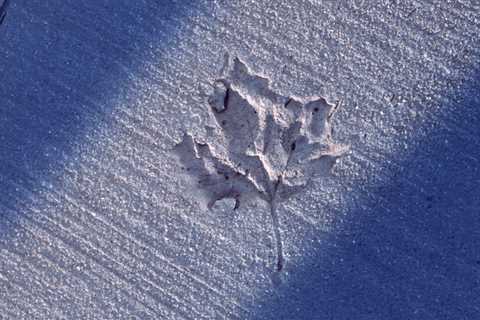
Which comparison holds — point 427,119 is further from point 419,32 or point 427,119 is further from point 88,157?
point 88,157

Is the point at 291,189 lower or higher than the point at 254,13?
lower

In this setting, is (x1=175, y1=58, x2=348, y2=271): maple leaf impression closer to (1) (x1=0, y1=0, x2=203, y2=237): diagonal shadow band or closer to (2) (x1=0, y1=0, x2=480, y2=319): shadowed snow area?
(2) (x1=0, y1=0, x2=480, y2=319): shadowed snow area

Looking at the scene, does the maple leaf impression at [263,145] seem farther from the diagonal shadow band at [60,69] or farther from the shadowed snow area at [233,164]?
the diagonal shadow band at [60,69]

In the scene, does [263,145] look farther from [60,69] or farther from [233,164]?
[60,69]

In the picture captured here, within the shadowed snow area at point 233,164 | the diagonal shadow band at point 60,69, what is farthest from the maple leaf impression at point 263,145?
the diagonal shadow band at point 60,69

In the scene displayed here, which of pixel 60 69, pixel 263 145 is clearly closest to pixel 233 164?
pixel 263 145

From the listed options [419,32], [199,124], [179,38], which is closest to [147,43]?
[179,38]

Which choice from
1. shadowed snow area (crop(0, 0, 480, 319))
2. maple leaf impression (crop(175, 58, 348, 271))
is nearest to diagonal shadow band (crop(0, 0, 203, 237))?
shadowed snow area (crop(0, 0, 480, 319))
